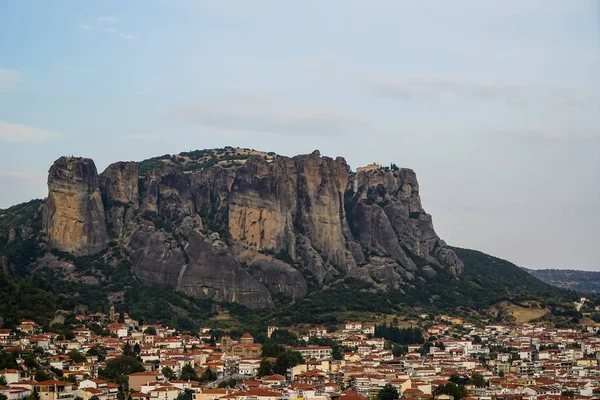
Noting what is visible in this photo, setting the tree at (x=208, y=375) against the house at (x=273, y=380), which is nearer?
the house at (x=273, y=380)

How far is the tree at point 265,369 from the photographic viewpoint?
94787 mm

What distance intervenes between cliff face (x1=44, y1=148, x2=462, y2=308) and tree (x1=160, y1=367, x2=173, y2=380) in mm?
40025

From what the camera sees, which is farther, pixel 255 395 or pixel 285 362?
pixel 285 362

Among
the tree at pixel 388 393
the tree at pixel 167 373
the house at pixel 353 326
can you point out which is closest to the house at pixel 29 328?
the tree at pixel 167 373

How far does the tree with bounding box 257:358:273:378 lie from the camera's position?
9479 centimetres

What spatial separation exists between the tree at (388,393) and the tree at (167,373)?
15483 mm

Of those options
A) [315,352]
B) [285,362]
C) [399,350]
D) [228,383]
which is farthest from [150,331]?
[228,383]

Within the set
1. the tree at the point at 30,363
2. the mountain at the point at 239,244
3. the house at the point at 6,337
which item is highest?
the mountain at the point at 239,244

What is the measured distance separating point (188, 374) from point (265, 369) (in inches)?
249

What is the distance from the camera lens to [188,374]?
92312 millimetres

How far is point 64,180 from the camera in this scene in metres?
138

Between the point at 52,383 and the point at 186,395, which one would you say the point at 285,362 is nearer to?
the point at 186,395

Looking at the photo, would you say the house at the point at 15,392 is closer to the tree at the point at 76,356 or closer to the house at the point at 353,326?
the tree at the point at 76,356

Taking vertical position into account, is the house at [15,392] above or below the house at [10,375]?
below
